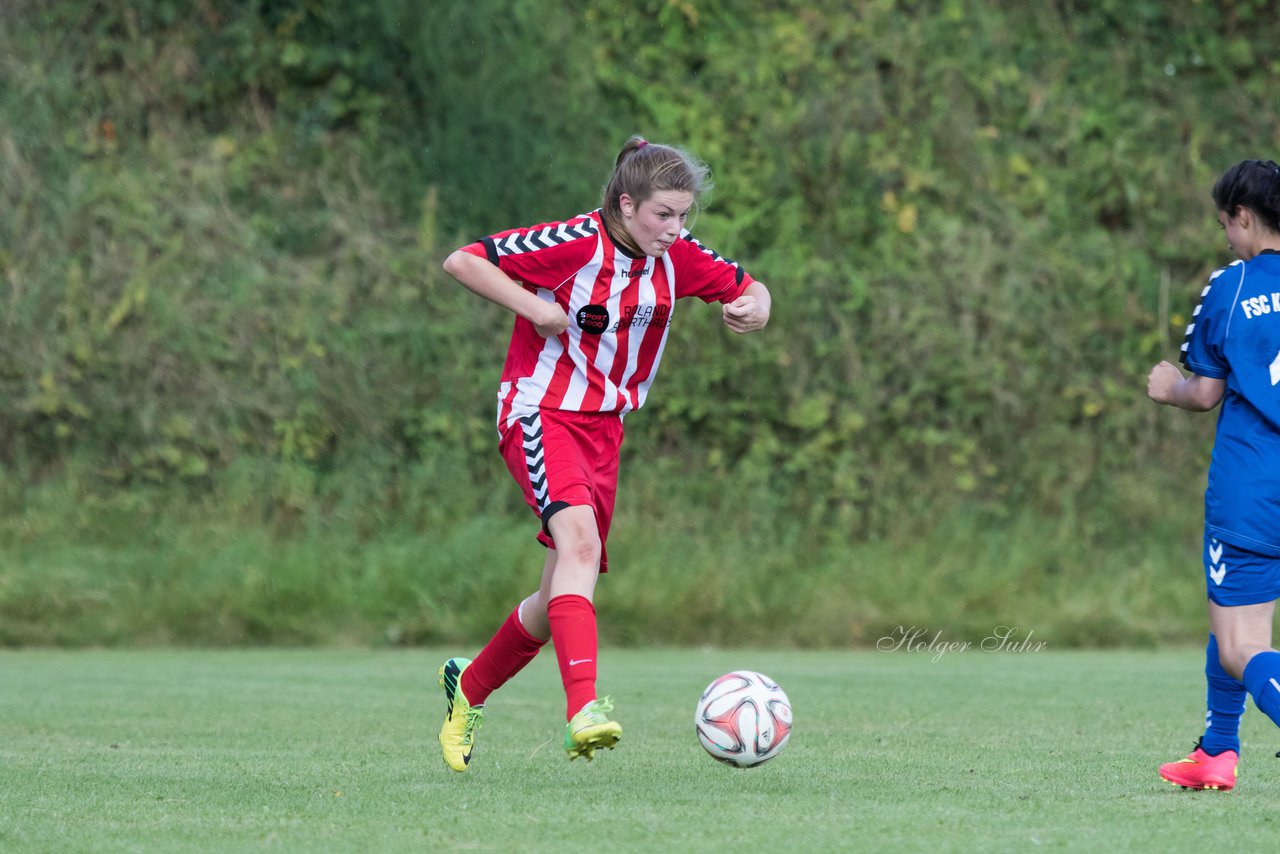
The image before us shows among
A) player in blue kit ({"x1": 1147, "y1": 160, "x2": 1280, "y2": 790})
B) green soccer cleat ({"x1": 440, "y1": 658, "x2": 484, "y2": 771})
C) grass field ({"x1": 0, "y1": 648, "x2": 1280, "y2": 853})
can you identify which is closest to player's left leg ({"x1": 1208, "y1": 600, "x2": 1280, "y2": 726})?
player in blue kit ({"x1": 1147, "y1": 160, "x2": 1280, "y2": 790})

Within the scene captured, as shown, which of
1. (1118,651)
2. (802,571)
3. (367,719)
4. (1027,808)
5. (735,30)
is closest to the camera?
(1027,808)

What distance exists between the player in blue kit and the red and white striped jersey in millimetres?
1551

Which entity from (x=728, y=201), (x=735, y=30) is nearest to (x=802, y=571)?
(x=728, y=201)

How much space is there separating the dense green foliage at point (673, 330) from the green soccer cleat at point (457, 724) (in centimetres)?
711

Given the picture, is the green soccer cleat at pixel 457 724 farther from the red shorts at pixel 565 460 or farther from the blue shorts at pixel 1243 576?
the blue shorts at pixel 1243 576

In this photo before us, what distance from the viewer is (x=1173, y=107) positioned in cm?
1641

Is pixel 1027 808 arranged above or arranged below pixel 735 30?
below

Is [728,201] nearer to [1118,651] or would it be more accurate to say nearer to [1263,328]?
[1118,651]

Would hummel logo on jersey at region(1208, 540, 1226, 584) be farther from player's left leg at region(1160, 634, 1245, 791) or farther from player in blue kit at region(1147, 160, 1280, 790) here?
player's left leg at region(1160, 634, 1245, 791)

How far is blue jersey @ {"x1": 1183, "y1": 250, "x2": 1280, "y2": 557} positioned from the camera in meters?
4.27

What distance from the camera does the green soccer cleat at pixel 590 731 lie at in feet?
14.3

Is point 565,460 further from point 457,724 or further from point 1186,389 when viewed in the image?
point 1186,389

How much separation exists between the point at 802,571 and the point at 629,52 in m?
5.51

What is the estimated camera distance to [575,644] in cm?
469
